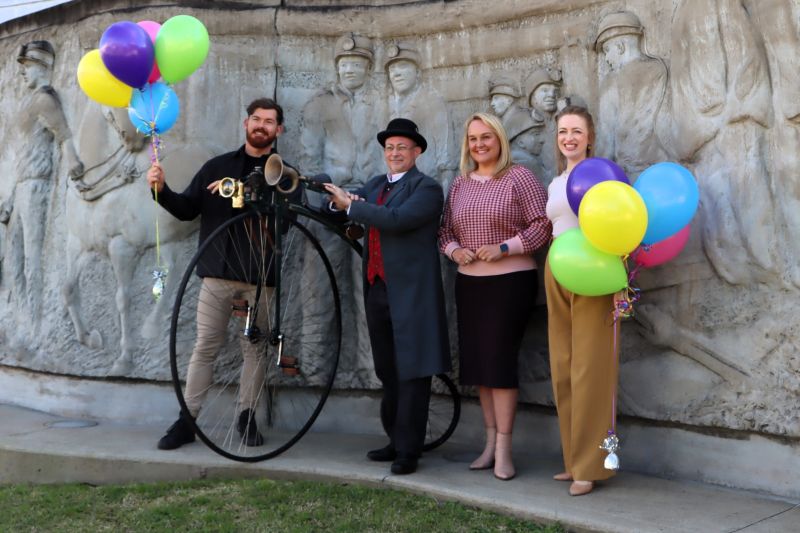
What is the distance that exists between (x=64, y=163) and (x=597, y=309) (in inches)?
136

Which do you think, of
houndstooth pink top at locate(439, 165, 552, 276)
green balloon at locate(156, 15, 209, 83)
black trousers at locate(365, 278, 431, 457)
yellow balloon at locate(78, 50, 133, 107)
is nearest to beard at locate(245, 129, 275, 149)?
green balloon at locate(156, 15, 209, 83)

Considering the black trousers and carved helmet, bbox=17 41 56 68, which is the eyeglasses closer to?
the black trousers

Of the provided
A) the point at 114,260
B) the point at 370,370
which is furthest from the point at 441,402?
the point at 114,260

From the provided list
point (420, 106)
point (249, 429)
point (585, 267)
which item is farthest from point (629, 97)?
point (249, 429)

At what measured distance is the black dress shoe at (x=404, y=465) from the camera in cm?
332

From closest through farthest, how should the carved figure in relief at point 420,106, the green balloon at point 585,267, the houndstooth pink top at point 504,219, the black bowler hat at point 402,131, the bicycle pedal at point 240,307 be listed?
1. the green balloon at point 585,267
2. the houndstooth pink top at point 504,219
3. the black bowler hat at point 402,131
4. the bicycle pedal at point 240,307
5. the carved figure in relief at point 420,106

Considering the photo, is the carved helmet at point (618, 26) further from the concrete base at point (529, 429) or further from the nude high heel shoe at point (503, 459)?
the nude high heel shoe at point (503, 459)

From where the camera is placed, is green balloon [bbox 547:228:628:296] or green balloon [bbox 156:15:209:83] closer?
green balloon [bbox 547:228:628:296]

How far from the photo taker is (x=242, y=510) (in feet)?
10.1

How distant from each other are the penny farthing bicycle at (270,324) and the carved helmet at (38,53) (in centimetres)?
178

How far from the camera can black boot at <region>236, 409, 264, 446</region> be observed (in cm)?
379

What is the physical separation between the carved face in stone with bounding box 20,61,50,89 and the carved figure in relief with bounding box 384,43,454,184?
219cm

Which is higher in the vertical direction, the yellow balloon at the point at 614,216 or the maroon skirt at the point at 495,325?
the yellow balloon at the point at 614,216

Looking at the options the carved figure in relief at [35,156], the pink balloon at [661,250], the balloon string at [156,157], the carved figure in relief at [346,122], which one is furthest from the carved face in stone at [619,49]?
the carved figure in relief at [35,156]
